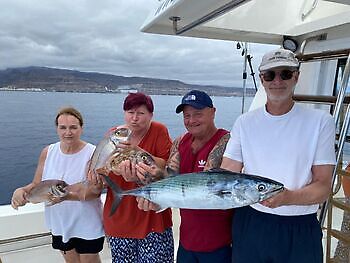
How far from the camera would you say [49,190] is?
1.78 m

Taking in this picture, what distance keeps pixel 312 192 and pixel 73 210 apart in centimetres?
136

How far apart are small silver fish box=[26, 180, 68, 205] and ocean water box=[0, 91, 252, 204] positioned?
1503 mm

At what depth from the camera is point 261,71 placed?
1373 mm

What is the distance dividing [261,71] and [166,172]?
63 centimetres

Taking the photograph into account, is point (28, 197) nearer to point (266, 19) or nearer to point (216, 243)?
point (216, 243)

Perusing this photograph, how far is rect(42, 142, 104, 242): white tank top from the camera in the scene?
6.37 ft

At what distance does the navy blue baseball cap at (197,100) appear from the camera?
1.56m

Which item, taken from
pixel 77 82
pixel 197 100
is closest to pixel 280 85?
pixel 197 100

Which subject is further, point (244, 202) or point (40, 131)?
point (40, 131)

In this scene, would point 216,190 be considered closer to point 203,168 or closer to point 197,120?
point 203,168

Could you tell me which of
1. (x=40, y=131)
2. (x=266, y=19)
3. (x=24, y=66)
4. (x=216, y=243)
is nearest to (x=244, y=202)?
(x=216, y=243)

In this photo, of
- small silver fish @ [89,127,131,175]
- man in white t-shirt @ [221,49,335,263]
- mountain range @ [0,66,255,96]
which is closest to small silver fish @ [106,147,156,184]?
small silver fish @ [89,127,131,175]

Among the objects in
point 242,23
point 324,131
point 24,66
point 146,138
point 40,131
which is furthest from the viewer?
point 40,131

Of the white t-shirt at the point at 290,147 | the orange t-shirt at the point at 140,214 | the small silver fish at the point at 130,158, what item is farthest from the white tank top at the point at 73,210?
the white t-shirt at the point at 290,147
